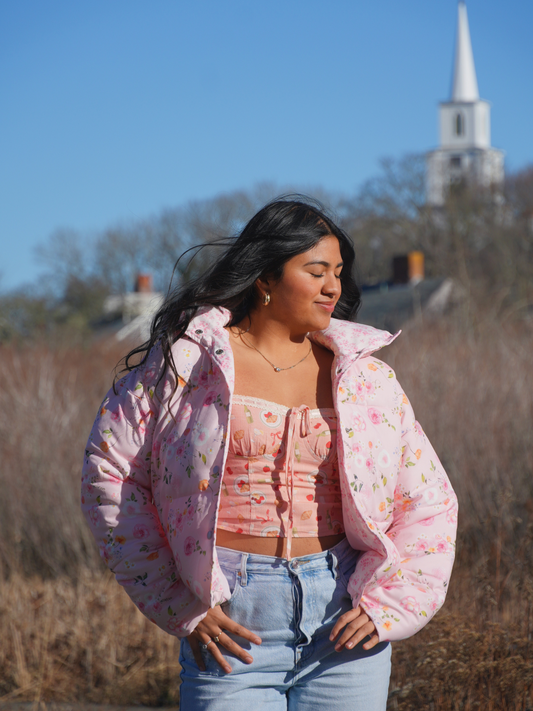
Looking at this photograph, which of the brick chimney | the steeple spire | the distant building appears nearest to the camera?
the distant building

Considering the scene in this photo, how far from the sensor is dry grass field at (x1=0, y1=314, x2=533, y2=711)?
2875mm

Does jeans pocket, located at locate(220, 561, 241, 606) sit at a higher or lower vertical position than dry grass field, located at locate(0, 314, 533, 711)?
higher

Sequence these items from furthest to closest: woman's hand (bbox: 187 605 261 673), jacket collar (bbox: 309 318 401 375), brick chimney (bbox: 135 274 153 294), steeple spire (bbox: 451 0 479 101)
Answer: steeple spire (bbox: 451 0 479 101) < brick chimney (bbox: 135 274 153 294) < jacket collar (bbox: 309 318 401 375) < woman's hand (bbox: 187 605 261 673)

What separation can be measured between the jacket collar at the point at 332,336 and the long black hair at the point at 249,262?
0.12ft

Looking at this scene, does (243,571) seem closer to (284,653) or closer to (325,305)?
(284,653)

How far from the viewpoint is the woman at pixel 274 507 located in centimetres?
175

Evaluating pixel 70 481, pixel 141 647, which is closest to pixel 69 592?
pixel 141 647

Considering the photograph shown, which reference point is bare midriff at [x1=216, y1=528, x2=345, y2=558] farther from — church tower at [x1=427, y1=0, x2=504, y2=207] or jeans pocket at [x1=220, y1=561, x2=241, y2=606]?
church tower at [x1=427, y1=0, x2=504, y2=207]

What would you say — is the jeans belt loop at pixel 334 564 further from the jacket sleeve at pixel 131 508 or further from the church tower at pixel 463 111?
the church tower at pixel 463 111

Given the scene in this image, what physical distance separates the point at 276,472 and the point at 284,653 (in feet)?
1.40

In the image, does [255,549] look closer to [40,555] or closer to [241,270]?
[241,270]

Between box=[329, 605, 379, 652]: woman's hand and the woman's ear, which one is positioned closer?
box=[329, 605, 379, 652]: woman's hand

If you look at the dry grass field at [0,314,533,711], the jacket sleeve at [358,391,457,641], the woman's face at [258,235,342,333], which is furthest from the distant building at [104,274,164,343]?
the jacket sleeve at [358,391,457,641]

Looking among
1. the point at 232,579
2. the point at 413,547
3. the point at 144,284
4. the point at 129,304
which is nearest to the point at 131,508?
the point at 232,579
